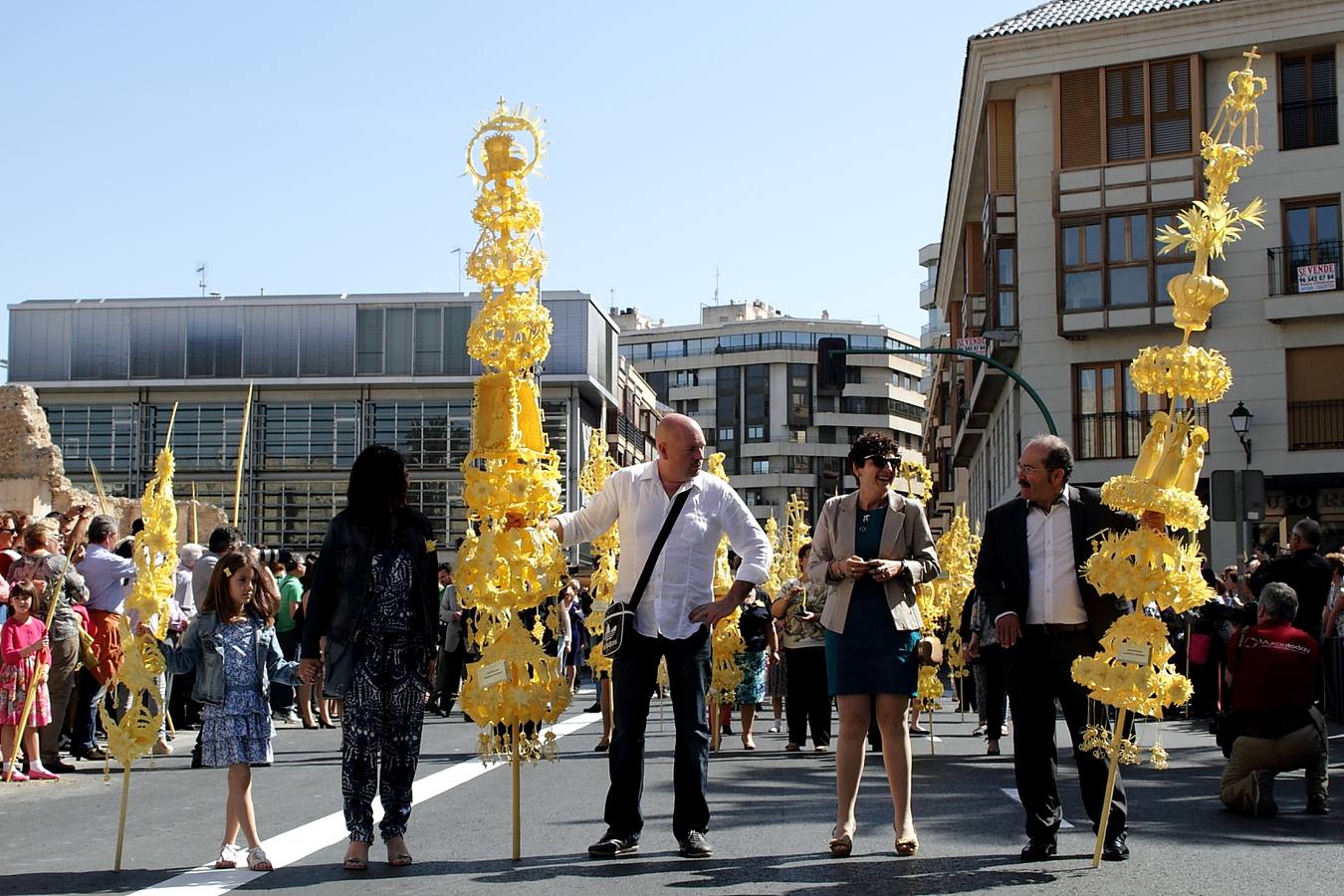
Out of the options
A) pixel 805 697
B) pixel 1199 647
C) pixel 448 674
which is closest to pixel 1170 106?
pixel 1199 647

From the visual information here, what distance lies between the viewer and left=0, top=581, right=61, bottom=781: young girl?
12172mm

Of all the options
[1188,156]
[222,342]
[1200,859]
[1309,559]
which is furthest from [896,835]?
[222,342]

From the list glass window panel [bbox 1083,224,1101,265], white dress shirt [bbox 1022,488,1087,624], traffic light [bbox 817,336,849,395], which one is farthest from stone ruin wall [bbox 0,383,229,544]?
white dress shirt [bbox 1022,488,1087,624]

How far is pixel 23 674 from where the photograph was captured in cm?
1222

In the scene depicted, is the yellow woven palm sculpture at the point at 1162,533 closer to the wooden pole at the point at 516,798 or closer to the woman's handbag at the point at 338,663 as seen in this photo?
the wooden pole at the point at 516,798

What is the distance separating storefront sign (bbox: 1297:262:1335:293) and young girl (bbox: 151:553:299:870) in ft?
96.9

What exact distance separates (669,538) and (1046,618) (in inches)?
68.6

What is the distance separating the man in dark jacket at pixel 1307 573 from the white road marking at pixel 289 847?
27.3 feet

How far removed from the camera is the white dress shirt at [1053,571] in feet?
25.1

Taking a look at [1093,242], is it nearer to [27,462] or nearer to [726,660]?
[27,462]

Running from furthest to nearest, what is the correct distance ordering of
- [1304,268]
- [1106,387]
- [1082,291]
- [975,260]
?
[975,260], [1106,387], [1082,291], [1304,268]

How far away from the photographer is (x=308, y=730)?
17.7 meters

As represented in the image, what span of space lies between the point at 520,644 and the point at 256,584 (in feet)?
4.60

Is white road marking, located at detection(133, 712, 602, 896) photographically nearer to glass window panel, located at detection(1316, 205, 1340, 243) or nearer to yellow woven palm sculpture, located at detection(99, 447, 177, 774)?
yellow woven palm sculpture, located at detection(99, 447, 177, 774)
